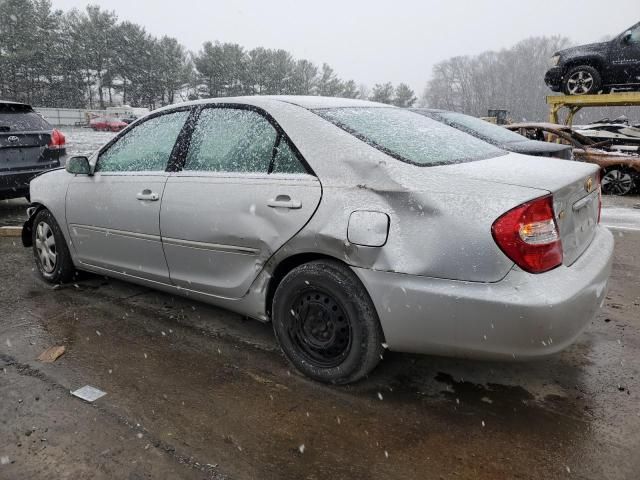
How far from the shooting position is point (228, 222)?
2.90 meters

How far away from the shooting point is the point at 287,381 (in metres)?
2.81

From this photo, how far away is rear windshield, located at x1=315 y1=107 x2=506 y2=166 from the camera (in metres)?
2.62

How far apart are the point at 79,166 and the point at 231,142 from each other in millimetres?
1403

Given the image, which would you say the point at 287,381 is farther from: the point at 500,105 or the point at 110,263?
the point at 500,105

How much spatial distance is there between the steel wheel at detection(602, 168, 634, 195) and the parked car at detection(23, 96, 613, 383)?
779 cm

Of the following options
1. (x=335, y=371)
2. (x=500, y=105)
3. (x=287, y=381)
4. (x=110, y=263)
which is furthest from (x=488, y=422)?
(x=500, y=105)

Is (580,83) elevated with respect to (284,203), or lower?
elevated

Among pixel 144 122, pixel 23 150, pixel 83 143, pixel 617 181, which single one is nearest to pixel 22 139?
pixel 23 150

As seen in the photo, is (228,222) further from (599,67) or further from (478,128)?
(599,67)

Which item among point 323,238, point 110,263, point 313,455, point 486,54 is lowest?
point 313,455

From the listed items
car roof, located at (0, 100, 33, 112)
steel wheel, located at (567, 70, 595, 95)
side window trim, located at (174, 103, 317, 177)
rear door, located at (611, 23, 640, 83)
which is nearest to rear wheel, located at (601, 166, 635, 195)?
rear door, located at (611, 23, 640, 83)

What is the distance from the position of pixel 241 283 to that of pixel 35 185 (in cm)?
247

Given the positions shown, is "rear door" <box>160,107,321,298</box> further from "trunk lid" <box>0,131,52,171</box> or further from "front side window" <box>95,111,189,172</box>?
"trunk lid" <box>0,131,52,171</box>

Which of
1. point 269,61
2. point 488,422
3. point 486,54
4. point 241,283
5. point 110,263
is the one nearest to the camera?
point 488,422
